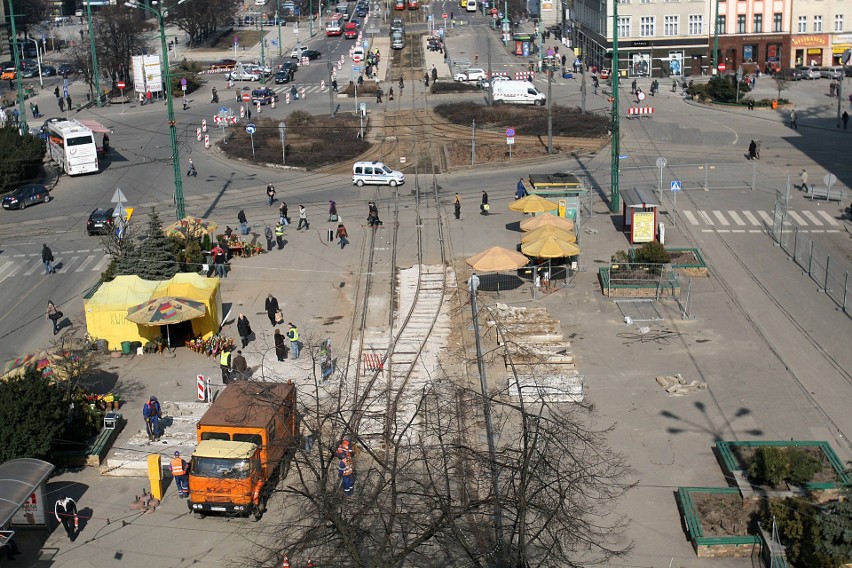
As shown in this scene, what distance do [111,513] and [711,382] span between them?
15022mm

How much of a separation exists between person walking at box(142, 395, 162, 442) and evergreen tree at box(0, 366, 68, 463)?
6.23ft

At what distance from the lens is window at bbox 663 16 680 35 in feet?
277

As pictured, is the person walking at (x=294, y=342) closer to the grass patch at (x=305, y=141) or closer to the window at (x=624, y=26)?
the grass patch at (x=305, y=141)

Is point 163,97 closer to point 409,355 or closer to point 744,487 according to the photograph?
point 409,355

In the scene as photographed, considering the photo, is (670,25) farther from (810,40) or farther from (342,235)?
(342,235)

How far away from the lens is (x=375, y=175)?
5422 cm

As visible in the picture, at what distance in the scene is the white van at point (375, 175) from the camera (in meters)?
54.0

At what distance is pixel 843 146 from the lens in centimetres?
6006

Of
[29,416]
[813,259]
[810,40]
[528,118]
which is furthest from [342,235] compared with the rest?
[810,40]

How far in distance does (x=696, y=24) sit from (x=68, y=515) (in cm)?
7212

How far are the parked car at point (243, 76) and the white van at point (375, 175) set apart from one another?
3541 cm

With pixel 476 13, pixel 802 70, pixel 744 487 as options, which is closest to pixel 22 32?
pixel 476 13

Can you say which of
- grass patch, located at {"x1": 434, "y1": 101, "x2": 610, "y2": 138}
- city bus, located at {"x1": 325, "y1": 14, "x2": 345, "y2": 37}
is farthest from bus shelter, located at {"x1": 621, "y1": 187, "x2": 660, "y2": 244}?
city bus, located at {"x1": 325, "y1": 14, "x2": 345, "y2": 37}

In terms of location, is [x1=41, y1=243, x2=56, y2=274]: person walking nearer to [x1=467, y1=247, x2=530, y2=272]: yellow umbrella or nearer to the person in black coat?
the person in black coat
